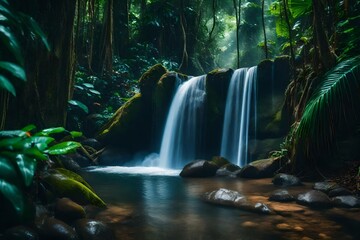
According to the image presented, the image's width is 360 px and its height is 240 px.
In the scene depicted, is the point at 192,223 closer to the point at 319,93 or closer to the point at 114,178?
the point at 319,93

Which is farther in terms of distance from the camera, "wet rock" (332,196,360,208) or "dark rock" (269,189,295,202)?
"dark rock" (269,189,295,202)

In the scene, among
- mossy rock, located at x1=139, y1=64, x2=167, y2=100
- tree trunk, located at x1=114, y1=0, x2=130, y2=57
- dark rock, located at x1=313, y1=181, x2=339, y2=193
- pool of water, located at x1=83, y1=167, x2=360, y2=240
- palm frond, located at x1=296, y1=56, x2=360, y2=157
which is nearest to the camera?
pool of water, located at x1=83, y1=167, x2=360, y2=240

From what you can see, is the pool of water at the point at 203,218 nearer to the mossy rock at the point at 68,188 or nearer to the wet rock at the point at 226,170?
the mossy rock at the point at 68,188

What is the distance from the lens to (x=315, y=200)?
4.49 metres

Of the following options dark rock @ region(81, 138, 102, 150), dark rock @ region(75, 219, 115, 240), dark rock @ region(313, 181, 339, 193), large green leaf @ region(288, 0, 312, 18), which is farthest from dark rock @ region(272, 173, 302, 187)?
dark rock @ region(81, 138, 102, 150)

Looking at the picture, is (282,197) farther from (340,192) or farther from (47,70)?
(47,70)

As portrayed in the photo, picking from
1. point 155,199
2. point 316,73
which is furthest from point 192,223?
point 316,73

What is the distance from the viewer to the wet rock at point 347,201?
4320 millimetres

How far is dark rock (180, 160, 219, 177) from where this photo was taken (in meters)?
7.48

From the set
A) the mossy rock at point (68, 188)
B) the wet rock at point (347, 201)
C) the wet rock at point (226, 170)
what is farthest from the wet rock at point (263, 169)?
the mossy rock at point (68, 188)

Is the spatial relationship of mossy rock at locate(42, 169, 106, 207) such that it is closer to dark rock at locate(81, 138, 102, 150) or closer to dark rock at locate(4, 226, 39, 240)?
dark rock at locate(4, 226, 39, 240)

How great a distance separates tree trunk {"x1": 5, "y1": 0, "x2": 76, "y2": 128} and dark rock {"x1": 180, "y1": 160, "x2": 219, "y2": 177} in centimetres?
321

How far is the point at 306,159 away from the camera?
598 centimetres

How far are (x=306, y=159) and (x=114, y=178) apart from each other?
13.3 ft
